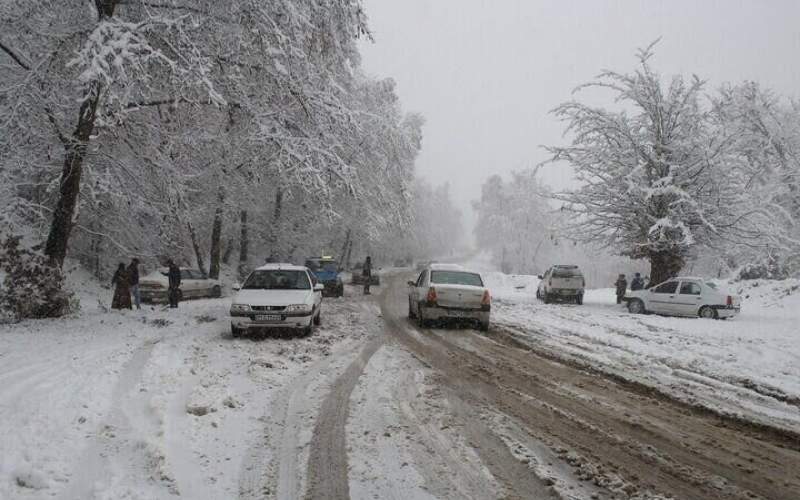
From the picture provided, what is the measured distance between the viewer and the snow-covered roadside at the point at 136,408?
164 inches

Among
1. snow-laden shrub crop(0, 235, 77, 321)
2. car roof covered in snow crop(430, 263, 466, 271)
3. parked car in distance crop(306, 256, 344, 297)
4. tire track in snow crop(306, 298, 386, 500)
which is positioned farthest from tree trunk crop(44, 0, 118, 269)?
parked car in distance crop(306, 256, 344, 297)

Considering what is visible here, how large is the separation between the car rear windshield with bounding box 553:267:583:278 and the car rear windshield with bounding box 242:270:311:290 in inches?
569

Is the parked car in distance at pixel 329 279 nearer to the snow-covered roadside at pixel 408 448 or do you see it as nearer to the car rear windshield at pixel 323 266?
the car rear windshield at pixel 323 266

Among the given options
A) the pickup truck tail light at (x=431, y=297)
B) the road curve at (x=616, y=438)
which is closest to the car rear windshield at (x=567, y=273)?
the pickup truck tail light at (x=431, y=297)

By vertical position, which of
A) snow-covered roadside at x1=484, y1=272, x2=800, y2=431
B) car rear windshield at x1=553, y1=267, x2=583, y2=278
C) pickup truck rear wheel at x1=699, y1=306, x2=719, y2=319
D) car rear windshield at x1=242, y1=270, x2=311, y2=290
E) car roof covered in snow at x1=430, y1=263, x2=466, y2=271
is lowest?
snow-covered roadside at x1=484, y1=272, x2=800, y2=431

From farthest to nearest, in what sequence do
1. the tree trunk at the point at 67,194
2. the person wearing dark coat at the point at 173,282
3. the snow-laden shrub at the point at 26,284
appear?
the person wearing dark coat at the point at 173,282
the tree trunk at the point at 67,194
the snow-laden shrub at the point at 26,284

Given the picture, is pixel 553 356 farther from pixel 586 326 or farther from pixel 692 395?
pixel 586 326

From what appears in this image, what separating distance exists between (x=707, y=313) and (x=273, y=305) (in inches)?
598

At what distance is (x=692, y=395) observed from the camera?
730 cm

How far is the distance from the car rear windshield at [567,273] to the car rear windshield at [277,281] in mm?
14443

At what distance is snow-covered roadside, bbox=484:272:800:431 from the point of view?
23.7 feet

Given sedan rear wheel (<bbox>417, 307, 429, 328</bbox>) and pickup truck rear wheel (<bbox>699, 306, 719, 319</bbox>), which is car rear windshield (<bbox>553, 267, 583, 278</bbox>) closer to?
pickup truck rear wheel (<bbox>699, 306, 719, 319</bbox>)

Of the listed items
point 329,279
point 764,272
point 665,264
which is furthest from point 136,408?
point 764,272

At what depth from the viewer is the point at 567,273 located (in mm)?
23469
